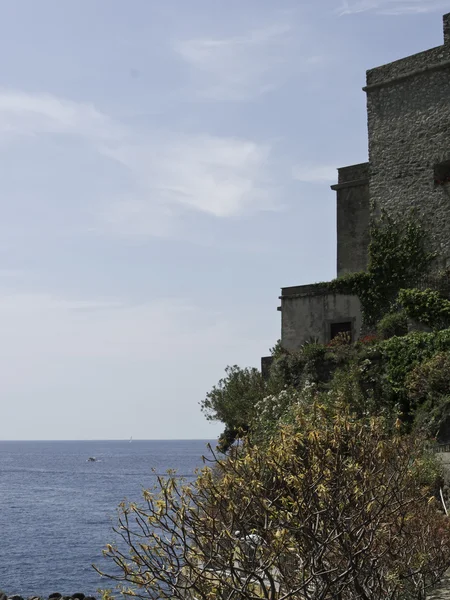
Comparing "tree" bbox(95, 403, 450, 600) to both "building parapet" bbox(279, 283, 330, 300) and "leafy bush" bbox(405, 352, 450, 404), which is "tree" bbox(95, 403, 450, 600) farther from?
"building parapet" bbox(279, 283, 330, 300)

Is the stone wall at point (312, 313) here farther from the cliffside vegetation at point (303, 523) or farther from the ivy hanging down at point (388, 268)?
the cliffside vegetation at point (303, 523)

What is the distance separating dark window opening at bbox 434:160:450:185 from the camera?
28.2 metres

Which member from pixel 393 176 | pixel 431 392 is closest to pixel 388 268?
pixel 393 176

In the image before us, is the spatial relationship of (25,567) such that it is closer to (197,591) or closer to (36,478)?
(197,591)

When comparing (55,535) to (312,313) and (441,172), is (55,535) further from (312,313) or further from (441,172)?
(441,172)

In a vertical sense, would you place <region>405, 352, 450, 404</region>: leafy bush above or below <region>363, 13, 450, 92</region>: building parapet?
below

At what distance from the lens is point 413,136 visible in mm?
29047

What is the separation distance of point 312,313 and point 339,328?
3.83ft

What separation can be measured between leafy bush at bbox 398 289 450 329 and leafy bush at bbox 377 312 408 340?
391mm

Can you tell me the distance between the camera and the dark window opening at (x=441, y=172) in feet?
92.4

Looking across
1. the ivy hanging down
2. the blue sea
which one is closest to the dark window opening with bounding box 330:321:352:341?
the ivy hanging down

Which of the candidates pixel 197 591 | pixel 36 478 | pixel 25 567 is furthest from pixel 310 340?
pixel 36 478

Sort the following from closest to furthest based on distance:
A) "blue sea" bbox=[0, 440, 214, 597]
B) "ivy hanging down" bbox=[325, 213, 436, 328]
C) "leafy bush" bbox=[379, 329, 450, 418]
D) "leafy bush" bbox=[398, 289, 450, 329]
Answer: "leafy bush" bbox=[379, 329, 450, 418], "leafy bush" bbox=[398, 289, 450, 329], "ivy hanging down" bbox=[325, 213, 436, 328], "blue sea" bbox=[0, 440, 214, 597]

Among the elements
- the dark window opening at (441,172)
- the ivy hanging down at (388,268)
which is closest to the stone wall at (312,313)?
the ivy hanging down at (388,268)
